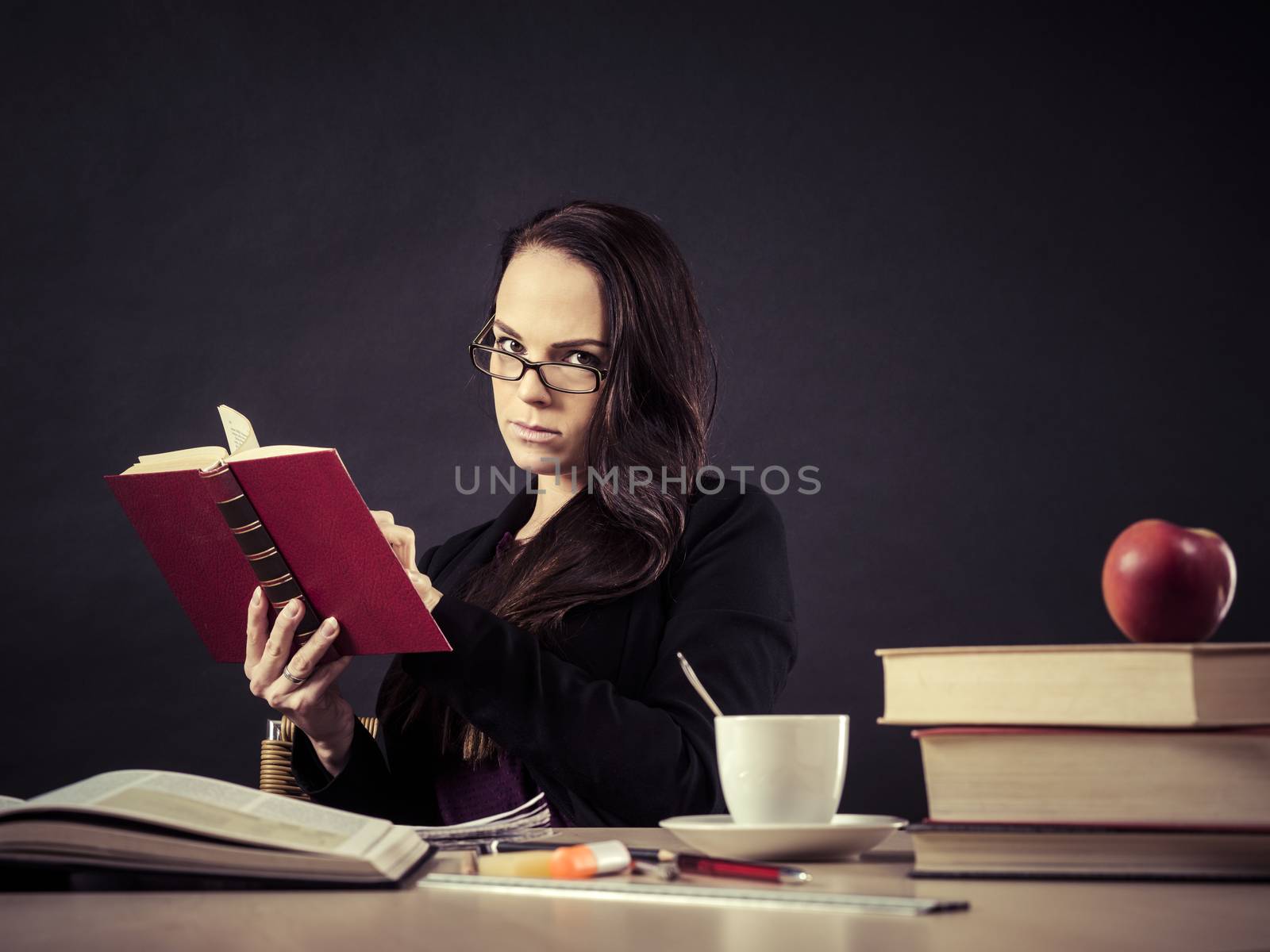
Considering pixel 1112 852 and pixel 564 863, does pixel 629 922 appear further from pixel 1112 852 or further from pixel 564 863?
pixel 1112 852

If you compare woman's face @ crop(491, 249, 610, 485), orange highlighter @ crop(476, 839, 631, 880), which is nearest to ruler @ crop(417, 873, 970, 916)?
orange highlighter @ crop(476, 839, 631, 880)

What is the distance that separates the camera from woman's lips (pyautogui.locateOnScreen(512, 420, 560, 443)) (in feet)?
5.57

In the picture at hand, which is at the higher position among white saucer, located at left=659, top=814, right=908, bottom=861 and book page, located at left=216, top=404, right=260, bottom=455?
book page, located at left=216, top=404, right=260, bottom=455

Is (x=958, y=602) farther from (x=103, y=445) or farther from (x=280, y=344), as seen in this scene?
(x=103, y=445)

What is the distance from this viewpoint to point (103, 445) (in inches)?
122

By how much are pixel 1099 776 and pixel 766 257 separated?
299cm

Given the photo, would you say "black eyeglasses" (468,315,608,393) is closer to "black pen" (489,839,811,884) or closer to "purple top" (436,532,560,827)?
"purple top" (436,532,560,827)

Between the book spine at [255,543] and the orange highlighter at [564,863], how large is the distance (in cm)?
55

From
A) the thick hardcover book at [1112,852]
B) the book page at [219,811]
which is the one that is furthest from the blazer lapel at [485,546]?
the thick hardcover book at [1112,852]

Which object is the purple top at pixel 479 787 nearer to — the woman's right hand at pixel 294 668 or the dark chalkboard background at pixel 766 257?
the woman's right hand at pixel 294 668

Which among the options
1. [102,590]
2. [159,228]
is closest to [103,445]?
[102,590]

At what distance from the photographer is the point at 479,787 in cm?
160

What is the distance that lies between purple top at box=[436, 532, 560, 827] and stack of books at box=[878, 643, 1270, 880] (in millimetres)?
909

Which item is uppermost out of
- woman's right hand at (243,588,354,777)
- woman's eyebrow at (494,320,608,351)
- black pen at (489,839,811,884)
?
woman's eyebrow at (494,320,608,351)
